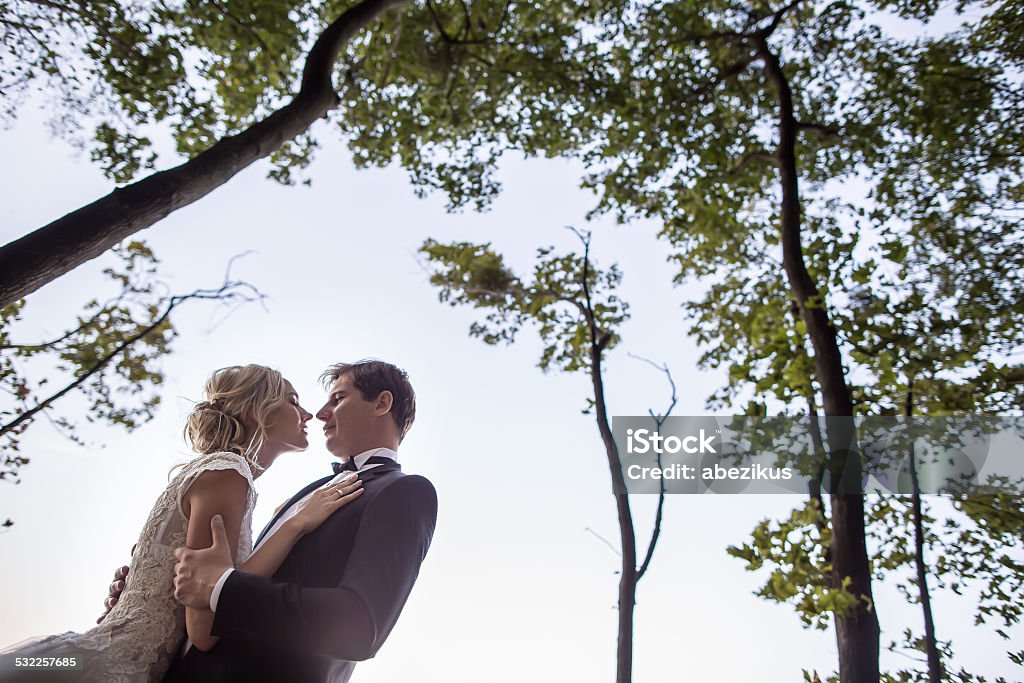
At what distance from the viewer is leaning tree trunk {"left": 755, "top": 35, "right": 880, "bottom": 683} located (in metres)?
2.75

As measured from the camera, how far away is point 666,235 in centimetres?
505

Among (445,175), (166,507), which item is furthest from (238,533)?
(445,175)

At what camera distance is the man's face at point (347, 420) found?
1.80 meters

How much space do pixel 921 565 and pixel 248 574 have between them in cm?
332

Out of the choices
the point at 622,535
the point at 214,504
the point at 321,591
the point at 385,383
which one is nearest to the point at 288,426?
the point at 385,383

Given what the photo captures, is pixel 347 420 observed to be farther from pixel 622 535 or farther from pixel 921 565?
pixel 921 565

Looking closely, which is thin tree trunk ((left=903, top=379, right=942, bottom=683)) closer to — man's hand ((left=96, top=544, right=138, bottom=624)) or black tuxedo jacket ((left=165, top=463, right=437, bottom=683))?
black tuxedo jacket ((left=165, top=463, right=437, bottom=683))

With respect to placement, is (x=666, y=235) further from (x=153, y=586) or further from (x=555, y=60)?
(x=153, y=586)

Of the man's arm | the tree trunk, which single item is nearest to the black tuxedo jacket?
the man's arm

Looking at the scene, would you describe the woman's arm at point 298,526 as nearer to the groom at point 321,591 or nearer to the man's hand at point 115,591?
the groom at point 321,591

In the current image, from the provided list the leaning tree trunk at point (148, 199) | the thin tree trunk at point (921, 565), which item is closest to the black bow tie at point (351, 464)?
the leaning tree trunk at point (148, 199)

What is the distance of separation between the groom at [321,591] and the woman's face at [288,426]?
14.6 inches

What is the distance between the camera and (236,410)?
173 centimetres

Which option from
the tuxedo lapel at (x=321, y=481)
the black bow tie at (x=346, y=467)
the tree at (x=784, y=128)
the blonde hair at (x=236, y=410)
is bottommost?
the tuxedo lapel at (x=321, y=481)
